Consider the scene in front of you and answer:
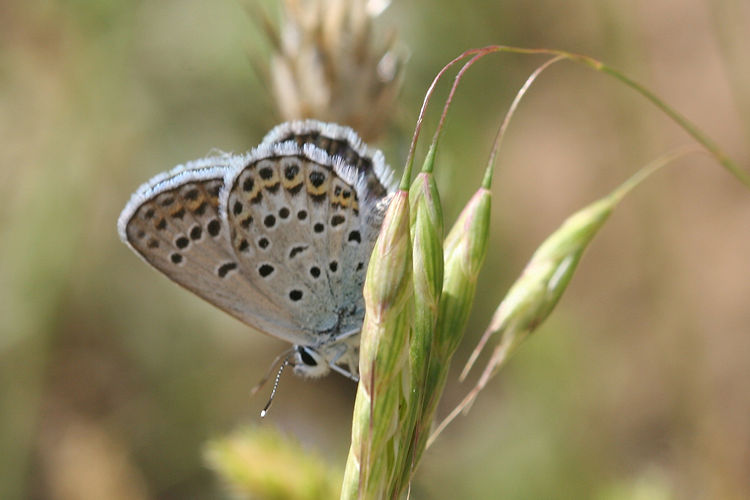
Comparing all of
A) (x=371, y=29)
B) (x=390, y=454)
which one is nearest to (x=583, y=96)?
(x=371, y=29)

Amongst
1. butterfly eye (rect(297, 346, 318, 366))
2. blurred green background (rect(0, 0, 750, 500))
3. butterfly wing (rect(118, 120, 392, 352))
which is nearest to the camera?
butterfly wing (rect(118, 120, 392, 352))

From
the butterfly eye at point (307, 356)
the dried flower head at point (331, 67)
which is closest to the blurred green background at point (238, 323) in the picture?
the dried flower head at point (331, 67)

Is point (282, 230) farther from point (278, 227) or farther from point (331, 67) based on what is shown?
point (331, 67)

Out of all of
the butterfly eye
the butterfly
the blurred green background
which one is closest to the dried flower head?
the butterfly

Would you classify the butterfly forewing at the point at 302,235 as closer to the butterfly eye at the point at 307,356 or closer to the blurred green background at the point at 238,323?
the butterfly eye at the point at 307,356

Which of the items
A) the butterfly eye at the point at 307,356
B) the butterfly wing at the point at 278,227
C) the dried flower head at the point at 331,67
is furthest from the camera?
the dried flower head at the point at 331,67

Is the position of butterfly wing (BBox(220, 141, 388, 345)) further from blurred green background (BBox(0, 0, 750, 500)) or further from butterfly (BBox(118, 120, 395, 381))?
blurred green background (BBox(0, 0, 750, 500))

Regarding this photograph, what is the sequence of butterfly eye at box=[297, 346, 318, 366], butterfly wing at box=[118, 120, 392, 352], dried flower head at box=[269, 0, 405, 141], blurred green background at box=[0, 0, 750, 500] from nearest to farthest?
butterfly wing at box=[118, 120, 392, 352], butterfly eye at box=[297, 346, 318, 366], dried flower head at box=[269, 0, 405, 141], blurred green background at box=[0, 0, 750, 500]
